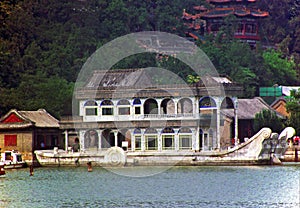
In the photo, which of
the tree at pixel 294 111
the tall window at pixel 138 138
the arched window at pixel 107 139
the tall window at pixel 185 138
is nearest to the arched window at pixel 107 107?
the arched window at pixel 107 139

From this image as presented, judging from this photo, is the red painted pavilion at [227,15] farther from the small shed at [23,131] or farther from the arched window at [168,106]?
the small shed at [23,131]

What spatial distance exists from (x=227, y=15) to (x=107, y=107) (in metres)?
33.1

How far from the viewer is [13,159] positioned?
59.6m

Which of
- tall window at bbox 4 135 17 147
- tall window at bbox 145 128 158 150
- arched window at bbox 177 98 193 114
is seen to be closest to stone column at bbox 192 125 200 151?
tall window at bbox 145 128 158 150

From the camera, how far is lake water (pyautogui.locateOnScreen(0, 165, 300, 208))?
40.4 m

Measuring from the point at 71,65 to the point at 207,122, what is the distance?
69.8 feet

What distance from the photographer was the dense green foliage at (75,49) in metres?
70.7

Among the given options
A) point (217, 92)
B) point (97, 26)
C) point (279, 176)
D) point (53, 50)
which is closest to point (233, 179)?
point (279, 176)

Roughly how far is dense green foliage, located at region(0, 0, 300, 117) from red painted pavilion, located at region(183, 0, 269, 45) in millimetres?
1788

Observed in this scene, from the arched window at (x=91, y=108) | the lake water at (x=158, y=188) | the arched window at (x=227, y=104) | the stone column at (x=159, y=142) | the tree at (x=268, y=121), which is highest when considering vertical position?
Result: the arched window at (x=227, y=104)

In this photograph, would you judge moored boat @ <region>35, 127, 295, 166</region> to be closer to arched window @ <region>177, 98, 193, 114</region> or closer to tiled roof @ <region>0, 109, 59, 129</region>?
tiled roof @ <region>0, 109, 59, 129</region>

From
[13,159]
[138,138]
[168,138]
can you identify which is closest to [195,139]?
[168,138]

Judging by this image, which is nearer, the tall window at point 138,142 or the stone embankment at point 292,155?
the stone embankment at point 292,155

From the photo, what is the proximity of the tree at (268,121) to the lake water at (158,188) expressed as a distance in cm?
1054
